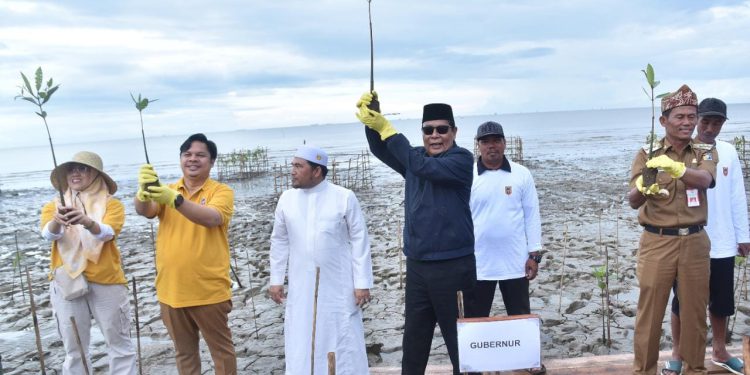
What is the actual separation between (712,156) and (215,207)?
323 centimetres

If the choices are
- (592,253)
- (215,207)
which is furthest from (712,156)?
(592,253)

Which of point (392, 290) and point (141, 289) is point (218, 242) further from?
point (141, 289)

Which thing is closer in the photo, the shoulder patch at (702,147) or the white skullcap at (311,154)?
the shoulder patch at (702,147)

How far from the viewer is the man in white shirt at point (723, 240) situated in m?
3.44

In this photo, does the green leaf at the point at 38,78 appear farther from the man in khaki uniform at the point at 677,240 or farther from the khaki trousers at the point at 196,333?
the man in khaki uniform at the point at 677,240

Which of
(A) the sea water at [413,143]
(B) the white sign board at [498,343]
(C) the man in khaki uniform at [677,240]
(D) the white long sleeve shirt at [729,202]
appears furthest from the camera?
(A) the sea water at [413,143]

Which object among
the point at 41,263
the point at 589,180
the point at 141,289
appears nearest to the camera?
the point at 141,289

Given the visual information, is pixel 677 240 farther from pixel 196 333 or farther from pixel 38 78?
pixel 38 78

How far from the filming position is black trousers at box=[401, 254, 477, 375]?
118 inches

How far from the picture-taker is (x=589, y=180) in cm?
1892

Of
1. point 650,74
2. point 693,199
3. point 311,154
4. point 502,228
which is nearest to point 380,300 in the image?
point 502,228

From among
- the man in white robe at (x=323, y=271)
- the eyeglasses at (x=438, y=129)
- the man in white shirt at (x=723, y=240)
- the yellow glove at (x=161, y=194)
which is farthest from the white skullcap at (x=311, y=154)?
the man in white shirt at (x=723, y=240)

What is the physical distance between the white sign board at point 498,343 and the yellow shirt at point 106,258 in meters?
2.48

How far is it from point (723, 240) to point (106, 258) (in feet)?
14.2
